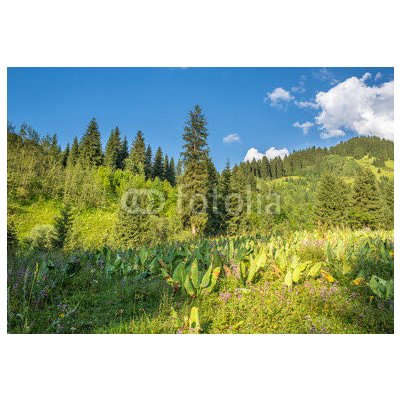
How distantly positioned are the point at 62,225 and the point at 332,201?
18.1 meters

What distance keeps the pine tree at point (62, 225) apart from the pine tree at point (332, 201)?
12499 millimetres

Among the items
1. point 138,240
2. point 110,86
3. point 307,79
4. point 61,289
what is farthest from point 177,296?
point 138,240

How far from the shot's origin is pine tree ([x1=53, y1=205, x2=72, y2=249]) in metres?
10.9

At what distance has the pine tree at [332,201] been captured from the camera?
15.6 m

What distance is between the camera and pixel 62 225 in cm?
1122

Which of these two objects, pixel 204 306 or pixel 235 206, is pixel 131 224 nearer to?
pixel 204 306

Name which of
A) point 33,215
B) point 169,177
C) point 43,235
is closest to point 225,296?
point 33,215

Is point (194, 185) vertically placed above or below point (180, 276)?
above

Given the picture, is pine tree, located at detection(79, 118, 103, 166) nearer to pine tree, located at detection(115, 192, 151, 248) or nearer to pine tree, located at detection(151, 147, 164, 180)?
pine tree, located at detection(115, 192, 151, 248)

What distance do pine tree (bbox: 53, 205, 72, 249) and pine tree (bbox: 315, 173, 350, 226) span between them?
492 inches

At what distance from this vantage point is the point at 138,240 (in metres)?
12.7

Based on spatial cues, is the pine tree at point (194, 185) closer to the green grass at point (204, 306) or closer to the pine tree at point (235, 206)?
the pine tree at point (235, 206)

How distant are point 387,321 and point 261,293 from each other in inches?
41.9
